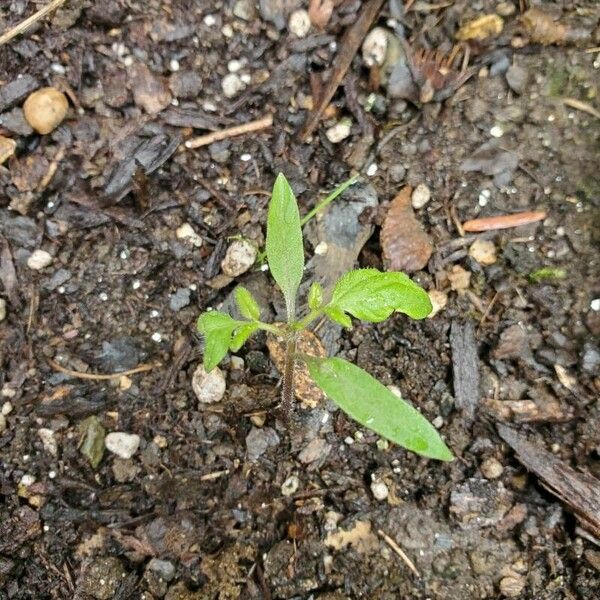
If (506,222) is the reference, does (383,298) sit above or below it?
above

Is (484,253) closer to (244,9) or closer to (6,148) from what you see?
(244,9)

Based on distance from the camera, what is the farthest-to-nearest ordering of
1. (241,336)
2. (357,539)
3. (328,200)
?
(328,200) < (357,539) < (241,336)

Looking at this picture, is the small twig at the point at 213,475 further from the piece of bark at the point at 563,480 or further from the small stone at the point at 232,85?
the small stone at the point at 232,85

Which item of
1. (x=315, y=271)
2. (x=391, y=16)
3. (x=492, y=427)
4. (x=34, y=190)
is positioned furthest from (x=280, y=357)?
(x=391, y=16)

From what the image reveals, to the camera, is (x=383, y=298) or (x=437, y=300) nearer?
(x=383, y=298)

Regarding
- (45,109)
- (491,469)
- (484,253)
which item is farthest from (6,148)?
(491,469)
